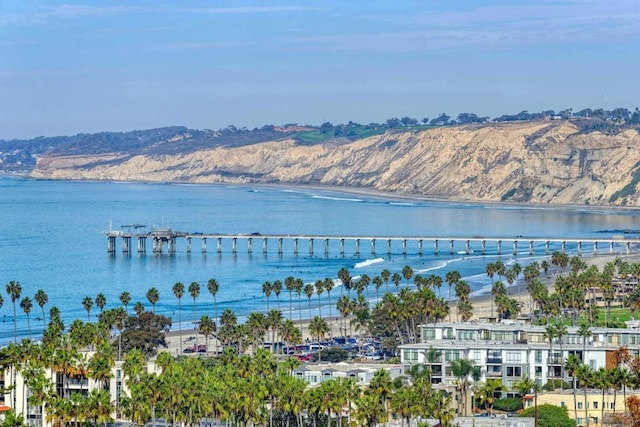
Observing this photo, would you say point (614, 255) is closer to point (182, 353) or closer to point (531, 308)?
point (531, 308)

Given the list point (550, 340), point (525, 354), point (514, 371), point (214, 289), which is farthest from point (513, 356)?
point (214, 289)

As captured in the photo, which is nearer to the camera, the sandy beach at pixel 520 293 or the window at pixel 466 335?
the window at pixel 466 335

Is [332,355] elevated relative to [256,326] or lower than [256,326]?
lower

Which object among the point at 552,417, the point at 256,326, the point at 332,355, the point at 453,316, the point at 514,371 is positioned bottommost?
the point at 453,316

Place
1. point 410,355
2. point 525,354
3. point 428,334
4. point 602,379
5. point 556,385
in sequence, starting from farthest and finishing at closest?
point 428,334 → point 525,354 → point 410,355 → point 556,385 → point 602,379

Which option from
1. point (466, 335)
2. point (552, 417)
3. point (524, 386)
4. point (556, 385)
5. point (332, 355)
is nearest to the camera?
point (552, 417)

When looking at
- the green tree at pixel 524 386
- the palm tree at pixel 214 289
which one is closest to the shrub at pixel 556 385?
the green tree at pixel 524 386

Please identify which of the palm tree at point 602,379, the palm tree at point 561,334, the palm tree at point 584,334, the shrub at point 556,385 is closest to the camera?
the palm tree at point 602,379

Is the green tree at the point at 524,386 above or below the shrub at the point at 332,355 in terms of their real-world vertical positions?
above

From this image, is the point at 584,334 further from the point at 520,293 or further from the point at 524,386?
the point at 520,293

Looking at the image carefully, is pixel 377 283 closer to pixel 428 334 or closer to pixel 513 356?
pixel 428 334

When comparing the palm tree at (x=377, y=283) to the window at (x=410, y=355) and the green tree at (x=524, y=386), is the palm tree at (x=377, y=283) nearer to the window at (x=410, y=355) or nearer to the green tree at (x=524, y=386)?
the window at (x=410, y=355)

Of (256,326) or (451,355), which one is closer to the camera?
(451,355)
